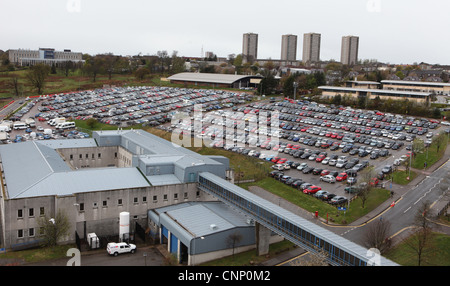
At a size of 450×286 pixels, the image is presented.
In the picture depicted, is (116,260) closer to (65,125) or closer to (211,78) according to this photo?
(65,125)

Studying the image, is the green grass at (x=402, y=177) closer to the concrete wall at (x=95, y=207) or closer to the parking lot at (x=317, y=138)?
the parking lot at (x=317, y=138)

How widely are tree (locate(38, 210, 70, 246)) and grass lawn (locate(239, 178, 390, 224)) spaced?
17.7 metres

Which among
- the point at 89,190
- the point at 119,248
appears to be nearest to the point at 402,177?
the point at 119,248

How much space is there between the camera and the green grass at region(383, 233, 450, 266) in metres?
24.5

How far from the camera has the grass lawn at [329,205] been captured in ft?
104

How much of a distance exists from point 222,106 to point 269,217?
5466 centimetres

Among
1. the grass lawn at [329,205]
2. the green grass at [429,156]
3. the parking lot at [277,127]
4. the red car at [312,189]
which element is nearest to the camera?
the grass lawn at [329,205]

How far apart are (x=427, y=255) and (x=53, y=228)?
24081 millimetres

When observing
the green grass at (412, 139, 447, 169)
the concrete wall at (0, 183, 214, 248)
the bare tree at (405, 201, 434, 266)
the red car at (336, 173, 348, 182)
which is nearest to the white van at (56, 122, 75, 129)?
the concrete wall at (0, 183, 214, 248)

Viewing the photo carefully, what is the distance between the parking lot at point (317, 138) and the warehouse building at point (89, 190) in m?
11.2

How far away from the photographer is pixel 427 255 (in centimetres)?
2536

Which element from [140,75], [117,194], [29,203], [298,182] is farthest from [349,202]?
[140,75]

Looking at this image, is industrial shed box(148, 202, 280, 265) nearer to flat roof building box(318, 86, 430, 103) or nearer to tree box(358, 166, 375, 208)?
tree box(358, 166, 375, 208)

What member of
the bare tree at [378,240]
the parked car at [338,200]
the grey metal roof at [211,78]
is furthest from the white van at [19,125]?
the grey metal roof at [211,78]
